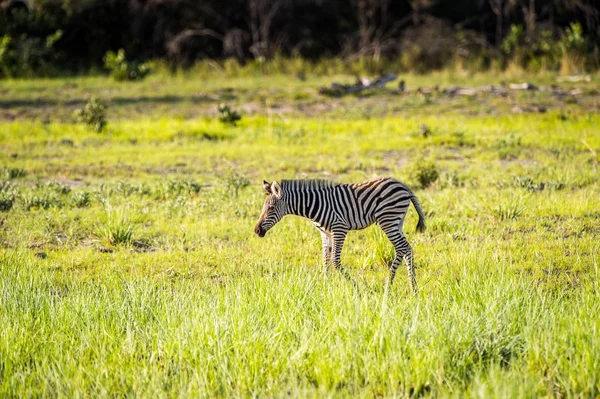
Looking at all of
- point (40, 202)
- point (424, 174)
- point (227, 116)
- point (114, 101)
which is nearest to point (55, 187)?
point (40, 202)

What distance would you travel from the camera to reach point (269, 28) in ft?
103

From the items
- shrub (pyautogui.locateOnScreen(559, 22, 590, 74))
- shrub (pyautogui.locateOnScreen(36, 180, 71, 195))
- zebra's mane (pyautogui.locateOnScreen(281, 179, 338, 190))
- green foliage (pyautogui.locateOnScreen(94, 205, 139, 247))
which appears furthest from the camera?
shrub (pyautogui.locateOnScreen(559, 22, 590, 74))

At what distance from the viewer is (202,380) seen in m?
5.05

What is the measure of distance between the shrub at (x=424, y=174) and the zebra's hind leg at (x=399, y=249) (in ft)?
13.7

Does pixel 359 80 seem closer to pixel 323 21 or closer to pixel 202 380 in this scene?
pixel 323 21

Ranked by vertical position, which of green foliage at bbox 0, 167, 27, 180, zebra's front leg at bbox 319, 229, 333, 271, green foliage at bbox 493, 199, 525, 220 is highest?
zebra's front leg at bbox 319, 229, 333, 271

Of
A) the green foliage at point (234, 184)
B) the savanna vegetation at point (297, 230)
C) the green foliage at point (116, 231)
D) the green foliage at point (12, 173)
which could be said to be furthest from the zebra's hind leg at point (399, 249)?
the green foliage at point (12, 173)

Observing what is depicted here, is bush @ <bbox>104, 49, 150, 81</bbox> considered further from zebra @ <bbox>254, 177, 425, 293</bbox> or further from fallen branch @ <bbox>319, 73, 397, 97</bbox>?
zebra @ <bbox>254, 177, 425, 293</bbox>

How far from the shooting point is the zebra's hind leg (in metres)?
7.15

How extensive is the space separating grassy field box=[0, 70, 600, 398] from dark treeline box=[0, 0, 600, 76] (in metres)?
10.7

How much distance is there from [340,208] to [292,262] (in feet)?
3.11

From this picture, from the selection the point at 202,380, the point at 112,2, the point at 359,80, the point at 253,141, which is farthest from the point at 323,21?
the point at 202,380

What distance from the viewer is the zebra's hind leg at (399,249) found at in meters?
7.15

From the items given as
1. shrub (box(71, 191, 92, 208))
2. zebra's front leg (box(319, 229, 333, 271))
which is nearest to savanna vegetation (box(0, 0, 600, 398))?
shrub (box(71, 191, 92, 208))
